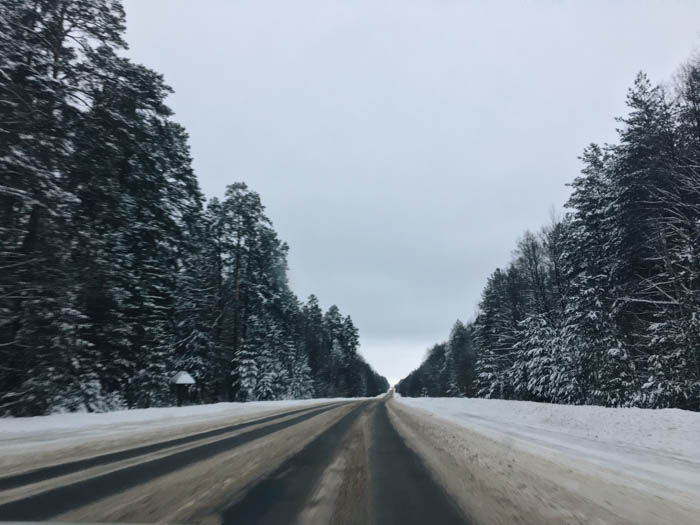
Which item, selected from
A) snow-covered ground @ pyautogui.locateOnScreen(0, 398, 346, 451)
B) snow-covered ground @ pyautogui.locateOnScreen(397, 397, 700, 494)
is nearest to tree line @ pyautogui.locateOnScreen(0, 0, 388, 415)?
snow-covered ground @ pyautogui.locateOnScreen(0, 398, 346, 451)

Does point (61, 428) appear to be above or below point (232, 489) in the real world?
above

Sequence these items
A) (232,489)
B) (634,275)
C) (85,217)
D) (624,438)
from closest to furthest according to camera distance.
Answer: (232,489)
(624,438)
(85,217)
(634,275)

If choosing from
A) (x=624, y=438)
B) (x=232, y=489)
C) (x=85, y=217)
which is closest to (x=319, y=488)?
(x=232, y=489)

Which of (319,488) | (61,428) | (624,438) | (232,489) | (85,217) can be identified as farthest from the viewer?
(85,217)

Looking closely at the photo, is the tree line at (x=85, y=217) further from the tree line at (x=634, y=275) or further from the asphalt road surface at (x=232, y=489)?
the tree line at (x=634, y=275)

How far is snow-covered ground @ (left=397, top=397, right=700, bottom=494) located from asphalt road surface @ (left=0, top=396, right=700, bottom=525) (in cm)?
76

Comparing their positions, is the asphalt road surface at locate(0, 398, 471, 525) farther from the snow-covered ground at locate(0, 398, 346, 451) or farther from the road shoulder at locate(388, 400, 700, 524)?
the snow-covered ground at locate(0, 398, 346, 451)

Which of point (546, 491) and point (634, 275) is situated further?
point (634, 275)

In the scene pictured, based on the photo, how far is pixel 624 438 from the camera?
977 cm

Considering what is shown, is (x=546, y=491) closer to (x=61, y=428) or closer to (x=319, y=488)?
(x=319, y=488)

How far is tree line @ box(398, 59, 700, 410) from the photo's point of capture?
50.4ft

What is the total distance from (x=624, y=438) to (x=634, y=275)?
1349 cm

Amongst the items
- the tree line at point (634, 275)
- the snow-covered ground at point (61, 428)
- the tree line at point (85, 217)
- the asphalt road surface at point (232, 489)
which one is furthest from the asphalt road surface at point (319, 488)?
the tree line at point (634, 275)

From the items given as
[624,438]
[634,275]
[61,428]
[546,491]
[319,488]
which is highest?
[634,275]
